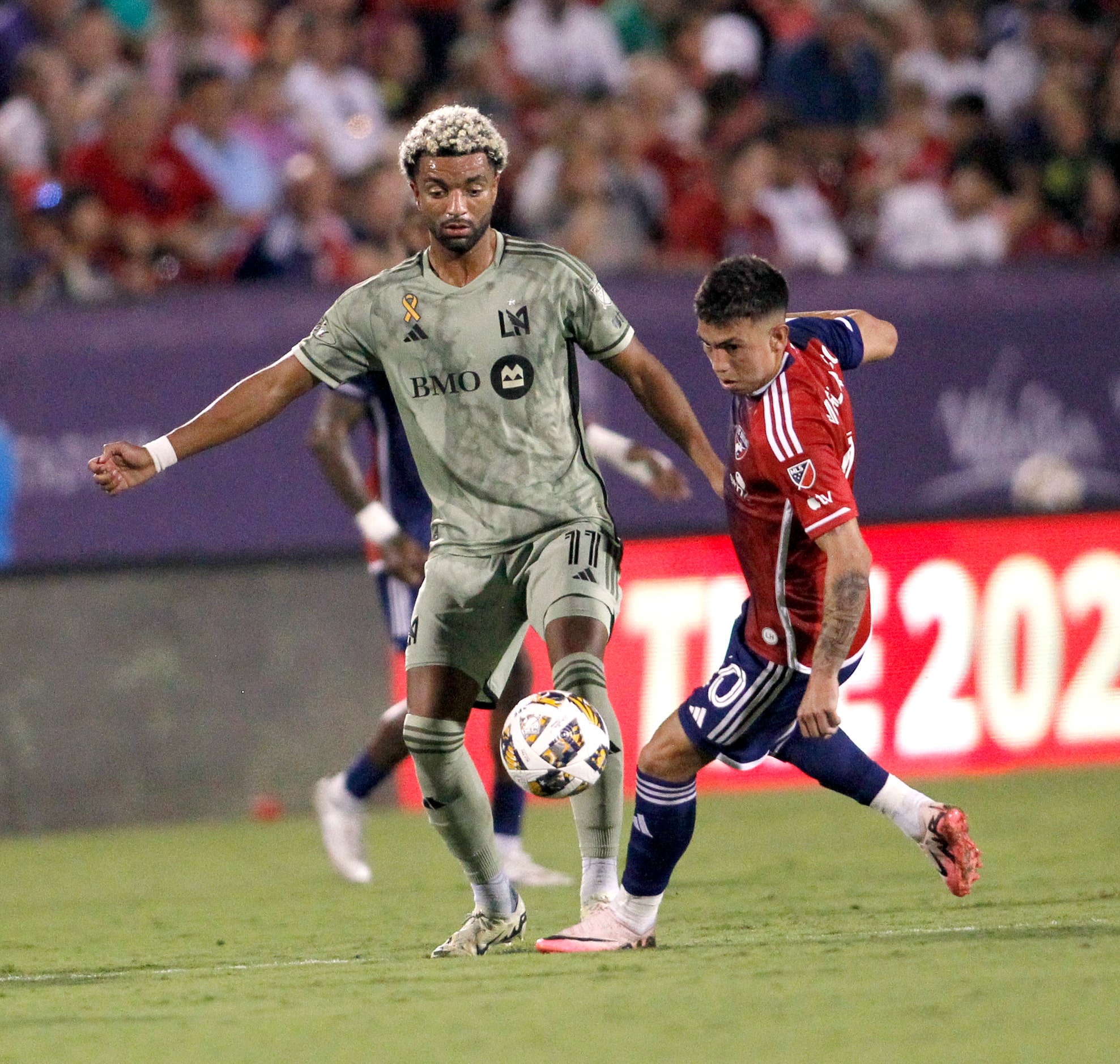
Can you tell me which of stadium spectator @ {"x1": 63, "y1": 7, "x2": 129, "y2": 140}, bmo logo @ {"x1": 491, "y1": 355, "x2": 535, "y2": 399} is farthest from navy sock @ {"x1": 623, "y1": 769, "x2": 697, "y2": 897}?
stadium spectator @ {"x1": 63, "y1": 7, "x2": 129, "y2": 140}

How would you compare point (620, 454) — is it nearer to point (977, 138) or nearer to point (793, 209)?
point (793, 209)

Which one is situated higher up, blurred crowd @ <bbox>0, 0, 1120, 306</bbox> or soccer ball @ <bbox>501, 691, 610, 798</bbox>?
blurred crowd @ <bbox>0, 0, 1120, 306</bbox>

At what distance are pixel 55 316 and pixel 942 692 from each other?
17.2ft

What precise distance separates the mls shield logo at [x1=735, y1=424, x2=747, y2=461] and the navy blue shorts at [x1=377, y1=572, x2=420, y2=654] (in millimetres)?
2734

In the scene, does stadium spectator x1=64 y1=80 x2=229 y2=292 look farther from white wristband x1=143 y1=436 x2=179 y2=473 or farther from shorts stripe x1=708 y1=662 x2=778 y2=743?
shorts stripe x1=708 y1=662 x2=778 y2=743

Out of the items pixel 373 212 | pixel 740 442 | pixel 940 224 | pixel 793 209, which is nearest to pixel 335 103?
pixel 373 212

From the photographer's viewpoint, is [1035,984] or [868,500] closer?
[1035,984]

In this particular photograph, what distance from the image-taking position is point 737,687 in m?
5.89

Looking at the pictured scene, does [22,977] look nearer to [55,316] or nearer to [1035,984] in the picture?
[1035,984]

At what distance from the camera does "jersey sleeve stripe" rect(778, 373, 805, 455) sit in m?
5.61

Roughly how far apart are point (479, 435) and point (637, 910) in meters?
1.44

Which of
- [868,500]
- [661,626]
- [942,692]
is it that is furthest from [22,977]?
[868,500]

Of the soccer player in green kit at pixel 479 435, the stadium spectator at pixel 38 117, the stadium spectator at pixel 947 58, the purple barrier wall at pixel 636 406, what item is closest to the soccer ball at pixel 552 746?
the soccer player in green kit at pixel 479 435

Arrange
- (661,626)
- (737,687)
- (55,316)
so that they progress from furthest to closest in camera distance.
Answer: (55,316) < (661,626) < (737,687)
